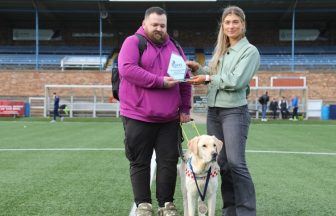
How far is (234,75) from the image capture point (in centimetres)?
445

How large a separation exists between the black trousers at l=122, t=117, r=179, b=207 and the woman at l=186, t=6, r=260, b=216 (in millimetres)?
736

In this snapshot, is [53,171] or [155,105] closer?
[155,105]

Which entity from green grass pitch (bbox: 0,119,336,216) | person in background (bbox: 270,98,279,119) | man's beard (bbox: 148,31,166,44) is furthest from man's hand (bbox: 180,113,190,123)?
Result: person in background (bbox: 270,98,279,119)

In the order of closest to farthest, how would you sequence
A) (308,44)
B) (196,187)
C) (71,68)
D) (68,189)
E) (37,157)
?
1. (196,187)
2. (68,189)
3. (37,157)
4. (71,68)
5. (308,44)

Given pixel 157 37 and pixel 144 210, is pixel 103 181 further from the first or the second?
pixel 157 37

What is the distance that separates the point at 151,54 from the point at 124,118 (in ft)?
2.51

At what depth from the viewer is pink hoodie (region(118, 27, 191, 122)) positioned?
4.79m

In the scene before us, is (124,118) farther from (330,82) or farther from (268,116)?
(330,82)

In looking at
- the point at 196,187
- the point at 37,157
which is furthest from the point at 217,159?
the point at 37,157

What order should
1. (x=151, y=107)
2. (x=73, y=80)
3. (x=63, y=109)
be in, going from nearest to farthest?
(x=151, y=107) → (x=63, y=109) → (x=73, y=80)

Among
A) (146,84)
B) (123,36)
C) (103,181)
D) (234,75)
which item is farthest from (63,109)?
(234,75)

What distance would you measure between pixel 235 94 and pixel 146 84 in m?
0.91

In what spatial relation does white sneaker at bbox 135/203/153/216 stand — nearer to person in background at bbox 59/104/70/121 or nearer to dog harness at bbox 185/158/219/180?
dog harness at bbox 185/158/219/180

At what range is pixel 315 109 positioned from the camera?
31.8m
